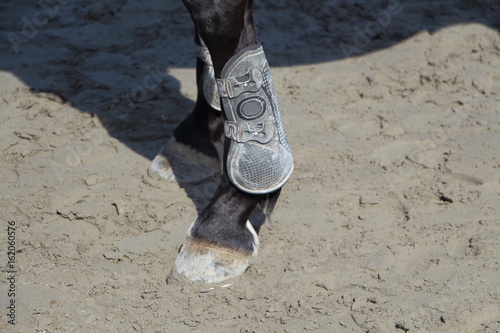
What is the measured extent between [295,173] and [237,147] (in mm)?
631

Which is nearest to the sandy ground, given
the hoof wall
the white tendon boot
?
the hoof wall

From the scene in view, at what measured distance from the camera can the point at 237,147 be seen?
190 centimetres

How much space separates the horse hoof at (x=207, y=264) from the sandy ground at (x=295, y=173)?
5 cm

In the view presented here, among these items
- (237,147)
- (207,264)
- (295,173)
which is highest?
(237,147)

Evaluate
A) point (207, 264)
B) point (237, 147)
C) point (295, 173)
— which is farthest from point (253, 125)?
point (295, 173)

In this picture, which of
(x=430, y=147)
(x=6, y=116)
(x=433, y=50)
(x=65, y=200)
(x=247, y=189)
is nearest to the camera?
(x=247, y=189)

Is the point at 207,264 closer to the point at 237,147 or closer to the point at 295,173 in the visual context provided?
the point at 237,147

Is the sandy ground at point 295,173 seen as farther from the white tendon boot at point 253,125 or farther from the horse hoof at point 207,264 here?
the white tendon boot at point 253,125

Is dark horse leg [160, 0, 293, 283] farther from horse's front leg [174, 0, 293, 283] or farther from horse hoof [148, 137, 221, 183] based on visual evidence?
horse hoof [148, 137, 221, 183]

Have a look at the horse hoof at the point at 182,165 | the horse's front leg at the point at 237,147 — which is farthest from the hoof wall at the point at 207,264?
the horse hoof at the point at 182,165

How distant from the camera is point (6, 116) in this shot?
2.79m

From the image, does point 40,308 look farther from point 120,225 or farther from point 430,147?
point 430,147

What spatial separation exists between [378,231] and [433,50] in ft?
4.86

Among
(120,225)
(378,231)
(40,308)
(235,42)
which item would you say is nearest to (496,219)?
(378,231)
